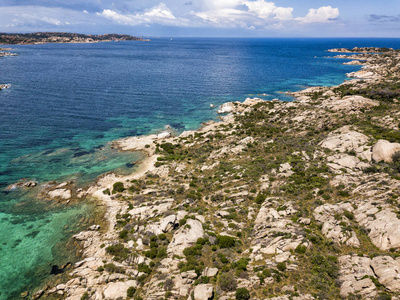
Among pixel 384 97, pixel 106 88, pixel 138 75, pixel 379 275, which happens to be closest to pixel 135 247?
pixel 379 275

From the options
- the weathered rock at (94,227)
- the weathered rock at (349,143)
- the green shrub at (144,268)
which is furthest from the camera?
the weathered rock at (349,143)

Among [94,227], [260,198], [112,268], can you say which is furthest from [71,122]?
[260,198]

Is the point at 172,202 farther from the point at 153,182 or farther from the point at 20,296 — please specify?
the point at 20,296

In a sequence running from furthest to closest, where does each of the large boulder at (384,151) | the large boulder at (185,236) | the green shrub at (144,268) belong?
the large boulder at (384,151) → the large boulder at (185,236) → the green shrub at (144,268)

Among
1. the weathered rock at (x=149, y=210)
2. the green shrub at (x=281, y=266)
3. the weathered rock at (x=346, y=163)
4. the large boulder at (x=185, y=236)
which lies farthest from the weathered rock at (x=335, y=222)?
the weathered rock at (x=149, y=210)

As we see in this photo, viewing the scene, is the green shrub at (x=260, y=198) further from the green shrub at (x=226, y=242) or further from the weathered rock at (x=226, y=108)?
the weathered rock at (x=226, y=108)

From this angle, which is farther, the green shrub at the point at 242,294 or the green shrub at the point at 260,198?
the green shrub at the point at 260,198
